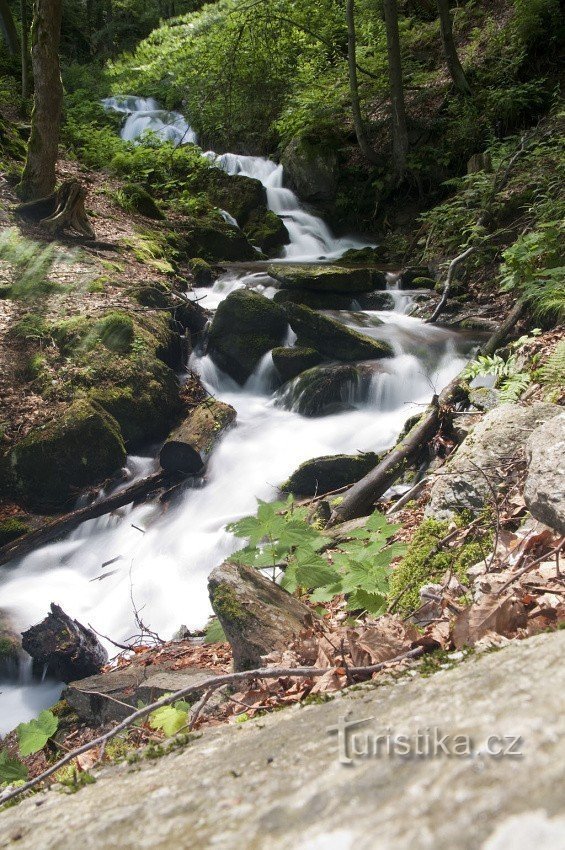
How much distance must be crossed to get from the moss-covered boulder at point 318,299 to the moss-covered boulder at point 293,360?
6.61 feet

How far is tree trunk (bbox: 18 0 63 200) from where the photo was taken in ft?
32.1

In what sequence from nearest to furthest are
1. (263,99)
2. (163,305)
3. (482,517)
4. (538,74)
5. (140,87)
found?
(482,517), (163,305), (538,74), (263,99), (140,87)

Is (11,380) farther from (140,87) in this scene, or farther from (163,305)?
(140,87)

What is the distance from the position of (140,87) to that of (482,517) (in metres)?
24.9

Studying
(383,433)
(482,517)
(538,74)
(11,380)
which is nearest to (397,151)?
(538,74)

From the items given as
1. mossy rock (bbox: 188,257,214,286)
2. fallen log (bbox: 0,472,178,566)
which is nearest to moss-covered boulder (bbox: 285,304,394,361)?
fallen log (bbox: 0,472,178,566)

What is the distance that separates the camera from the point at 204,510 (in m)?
7.02

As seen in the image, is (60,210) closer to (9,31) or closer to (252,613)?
(252,613)

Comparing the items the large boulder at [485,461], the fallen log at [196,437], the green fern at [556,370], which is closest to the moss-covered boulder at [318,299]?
the fallen log at [196,437]

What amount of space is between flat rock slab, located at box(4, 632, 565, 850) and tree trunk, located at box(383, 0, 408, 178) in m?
15.6

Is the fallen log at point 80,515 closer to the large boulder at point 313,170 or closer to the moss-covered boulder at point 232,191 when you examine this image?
the moss-covered boulder at point 232,191

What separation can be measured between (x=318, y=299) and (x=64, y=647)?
7842mm

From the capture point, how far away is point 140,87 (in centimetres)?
2258

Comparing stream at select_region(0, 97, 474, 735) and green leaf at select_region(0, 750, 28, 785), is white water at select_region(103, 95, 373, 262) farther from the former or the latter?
green leaf at select_region(0, 750, 28, 785)
